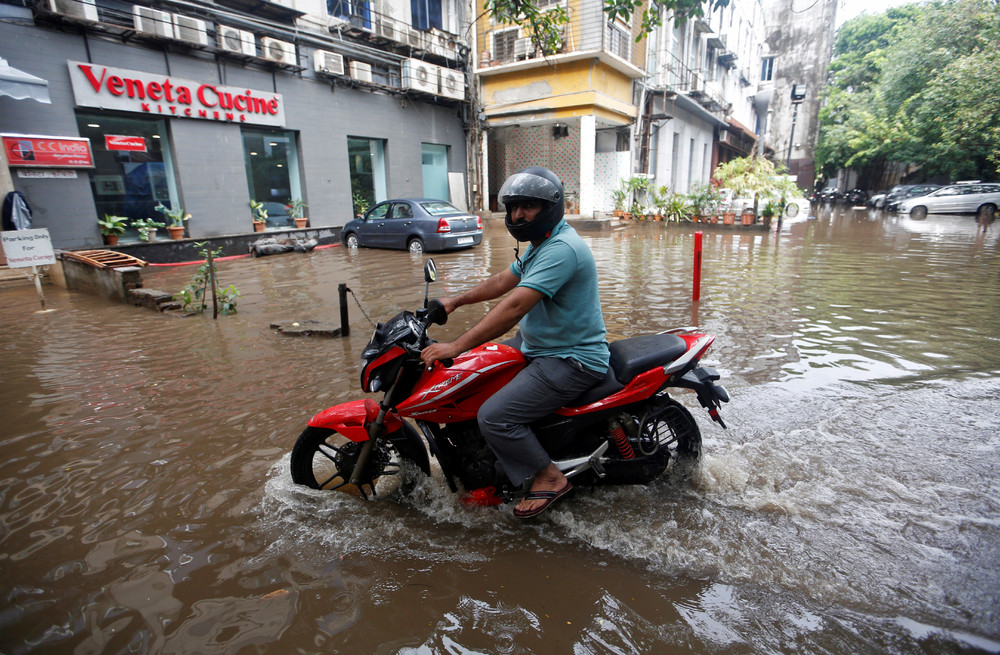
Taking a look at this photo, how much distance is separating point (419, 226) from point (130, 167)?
7.35m

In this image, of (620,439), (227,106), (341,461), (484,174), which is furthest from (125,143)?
(620,439)

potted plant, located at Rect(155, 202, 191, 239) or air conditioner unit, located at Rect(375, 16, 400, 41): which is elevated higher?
air conditioner unit, located at Rect(375, 16, 400, 41)

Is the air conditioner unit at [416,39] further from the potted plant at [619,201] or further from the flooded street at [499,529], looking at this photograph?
the flooded street at [499,529]

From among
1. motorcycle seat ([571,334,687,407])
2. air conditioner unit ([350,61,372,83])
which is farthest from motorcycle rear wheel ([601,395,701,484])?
air conditioner unit ([350,61,372,83])

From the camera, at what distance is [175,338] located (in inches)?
259

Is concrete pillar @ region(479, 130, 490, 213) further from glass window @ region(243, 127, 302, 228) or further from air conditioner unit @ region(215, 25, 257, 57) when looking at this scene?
air conditioner unit @ region(215, 25, 257, 57)

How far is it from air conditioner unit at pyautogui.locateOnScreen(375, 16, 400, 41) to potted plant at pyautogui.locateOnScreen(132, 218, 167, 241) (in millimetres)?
9506

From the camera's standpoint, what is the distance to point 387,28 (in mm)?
18078

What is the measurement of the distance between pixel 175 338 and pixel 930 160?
36.8m

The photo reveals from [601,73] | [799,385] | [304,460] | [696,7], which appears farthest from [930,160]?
[304,460]

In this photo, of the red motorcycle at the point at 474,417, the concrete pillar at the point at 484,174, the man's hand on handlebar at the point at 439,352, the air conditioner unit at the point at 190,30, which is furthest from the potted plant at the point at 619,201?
the man's hand on handlebar at the point at 439,352

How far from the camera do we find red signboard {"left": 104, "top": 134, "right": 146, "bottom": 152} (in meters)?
13.0

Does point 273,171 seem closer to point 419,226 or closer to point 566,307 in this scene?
point 419,226

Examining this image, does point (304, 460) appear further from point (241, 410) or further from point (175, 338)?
point (175, 338)
